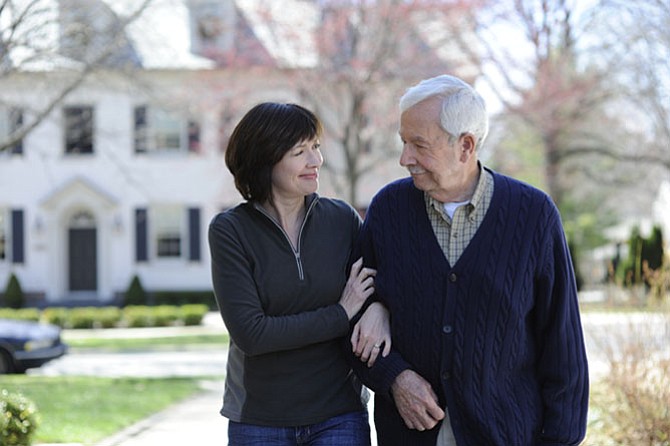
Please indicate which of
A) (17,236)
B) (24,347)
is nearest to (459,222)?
(24,347)

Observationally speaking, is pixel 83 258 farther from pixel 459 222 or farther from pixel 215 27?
pixel 459 222

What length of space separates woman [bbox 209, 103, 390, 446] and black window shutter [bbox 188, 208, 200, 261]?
86.5ft

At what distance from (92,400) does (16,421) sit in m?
4.25

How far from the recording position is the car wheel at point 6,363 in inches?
603

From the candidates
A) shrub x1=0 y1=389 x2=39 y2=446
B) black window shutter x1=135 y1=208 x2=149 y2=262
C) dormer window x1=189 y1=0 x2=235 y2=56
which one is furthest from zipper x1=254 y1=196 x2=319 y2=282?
black window shutter x1=135 y1=208 x2=149 y2=262

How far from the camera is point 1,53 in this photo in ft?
32.6

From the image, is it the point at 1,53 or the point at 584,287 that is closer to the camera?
the point at 1,53

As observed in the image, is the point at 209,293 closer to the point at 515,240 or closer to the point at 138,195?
the point at 138,195

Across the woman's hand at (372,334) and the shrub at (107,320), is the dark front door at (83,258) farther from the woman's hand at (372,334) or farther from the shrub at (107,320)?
the woman's hand at (372,334)

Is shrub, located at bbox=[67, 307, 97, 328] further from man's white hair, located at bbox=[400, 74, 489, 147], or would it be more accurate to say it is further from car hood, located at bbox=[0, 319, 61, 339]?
man's white hair, located at bbox=[400, 74, 489, 147]

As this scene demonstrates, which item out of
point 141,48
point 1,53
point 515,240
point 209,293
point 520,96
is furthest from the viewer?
point 209,293

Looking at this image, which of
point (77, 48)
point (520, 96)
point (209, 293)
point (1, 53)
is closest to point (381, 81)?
point (520, 96)

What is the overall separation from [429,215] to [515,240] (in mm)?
300

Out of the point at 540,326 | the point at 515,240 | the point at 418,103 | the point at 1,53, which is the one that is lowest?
the point at 540,326
